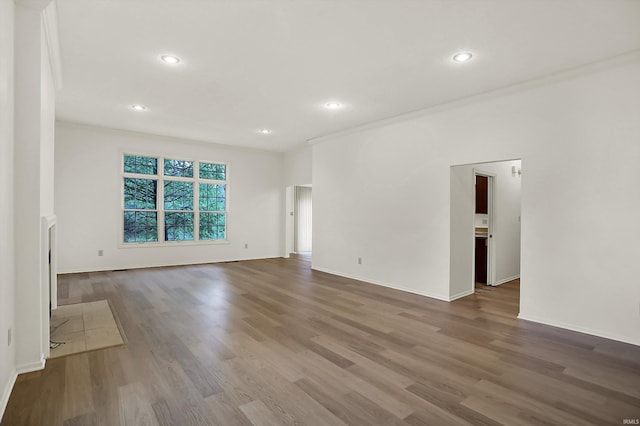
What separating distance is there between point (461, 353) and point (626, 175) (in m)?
2.35

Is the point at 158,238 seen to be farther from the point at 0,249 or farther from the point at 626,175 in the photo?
the point at 626,175

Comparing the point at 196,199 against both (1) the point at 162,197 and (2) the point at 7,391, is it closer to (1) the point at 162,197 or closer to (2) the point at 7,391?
(1) the point at 162,197

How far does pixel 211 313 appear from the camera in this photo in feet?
12.9

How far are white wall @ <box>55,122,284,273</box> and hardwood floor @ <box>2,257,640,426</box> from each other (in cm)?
280

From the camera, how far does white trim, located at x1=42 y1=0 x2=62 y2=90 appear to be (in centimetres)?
256

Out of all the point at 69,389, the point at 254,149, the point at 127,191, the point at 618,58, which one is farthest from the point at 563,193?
the point at 127,191

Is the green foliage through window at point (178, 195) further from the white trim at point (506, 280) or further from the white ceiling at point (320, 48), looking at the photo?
the white trim at point (506, 280)

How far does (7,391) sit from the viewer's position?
6.89 ft

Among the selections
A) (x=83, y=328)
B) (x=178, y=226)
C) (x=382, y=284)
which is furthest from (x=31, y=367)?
(x=178, y=226)

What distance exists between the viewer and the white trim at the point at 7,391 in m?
1.96

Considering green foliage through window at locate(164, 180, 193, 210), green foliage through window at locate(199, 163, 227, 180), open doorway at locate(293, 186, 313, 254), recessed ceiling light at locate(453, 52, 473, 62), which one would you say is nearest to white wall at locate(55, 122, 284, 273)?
green foliage through window at locate(199, 163, 227, 180)

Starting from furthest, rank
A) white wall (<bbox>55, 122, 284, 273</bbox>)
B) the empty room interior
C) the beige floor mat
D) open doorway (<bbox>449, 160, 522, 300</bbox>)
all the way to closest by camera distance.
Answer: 1. white wall (<bbox>55, 122, 284, 273</bbox>)
2. open doorway (<bbox>449, 160, 522, 300</bbox>)
3. the beige floor mat
4. the empty room interior

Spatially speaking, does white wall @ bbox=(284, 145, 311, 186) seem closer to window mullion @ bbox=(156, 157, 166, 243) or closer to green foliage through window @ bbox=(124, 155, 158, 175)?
window mullion @ bbox=(156, 157, 166, 243)

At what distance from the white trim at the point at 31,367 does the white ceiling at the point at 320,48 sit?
2.75 m
